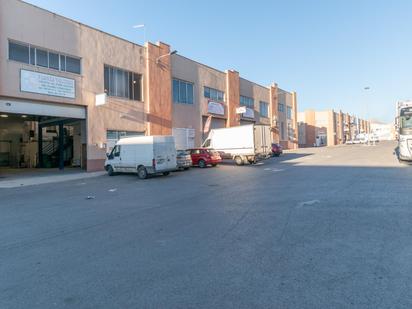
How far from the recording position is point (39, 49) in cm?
2025

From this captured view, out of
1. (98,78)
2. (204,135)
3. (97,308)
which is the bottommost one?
(97,308)

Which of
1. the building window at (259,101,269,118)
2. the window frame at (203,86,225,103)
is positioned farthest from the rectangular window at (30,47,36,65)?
Result: the building window at (259,101,269,118)

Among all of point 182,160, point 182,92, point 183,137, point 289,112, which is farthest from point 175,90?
point 289,112

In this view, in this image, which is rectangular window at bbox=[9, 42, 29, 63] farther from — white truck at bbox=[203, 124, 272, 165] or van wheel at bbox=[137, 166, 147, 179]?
white truck at bbox=[203, 124, 272, 165]

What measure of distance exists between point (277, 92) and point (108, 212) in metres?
49.0

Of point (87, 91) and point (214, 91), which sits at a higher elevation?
point (214, 91)

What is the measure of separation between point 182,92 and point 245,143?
10209mm

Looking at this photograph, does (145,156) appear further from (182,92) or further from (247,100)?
(247,100)

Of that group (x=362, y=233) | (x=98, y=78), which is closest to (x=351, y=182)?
(x=362, y=233)

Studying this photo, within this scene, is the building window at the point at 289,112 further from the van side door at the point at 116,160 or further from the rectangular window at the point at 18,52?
the rectangular window at the point at 18,52

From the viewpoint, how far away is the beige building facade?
19422 mm

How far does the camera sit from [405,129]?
19.2m

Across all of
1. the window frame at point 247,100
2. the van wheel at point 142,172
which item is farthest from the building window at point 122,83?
the window frame at point 247,100

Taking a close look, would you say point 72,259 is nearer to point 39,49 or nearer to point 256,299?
point 256,299
